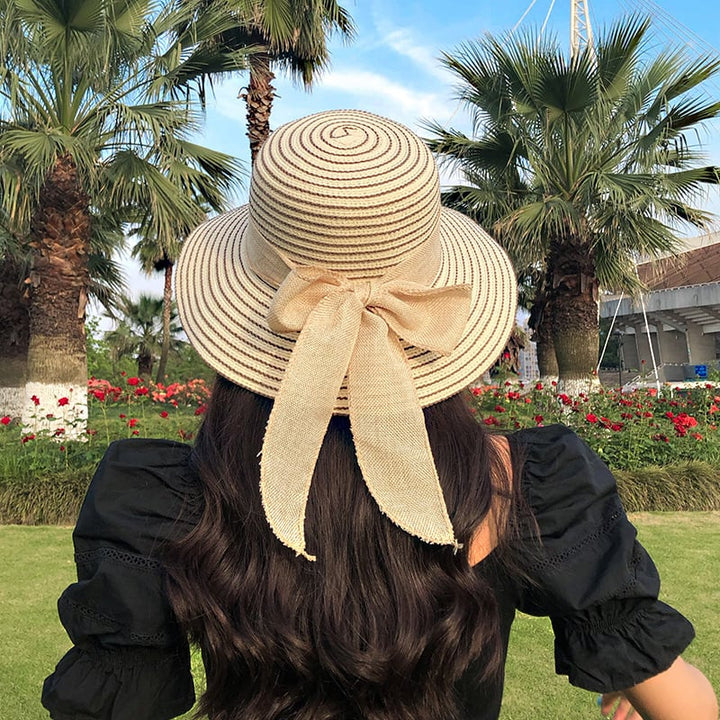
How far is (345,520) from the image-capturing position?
3.18 feet

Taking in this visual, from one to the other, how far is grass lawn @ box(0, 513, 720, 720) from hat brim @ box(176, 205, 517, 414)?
2.50m

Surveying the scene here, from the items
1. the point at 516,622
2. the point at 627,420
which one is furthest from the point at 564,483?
the point at 627,420

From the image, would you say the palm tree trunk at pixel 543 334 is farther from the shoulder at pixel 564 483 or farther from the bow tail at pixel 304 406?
the bow tail at pixel 304 406

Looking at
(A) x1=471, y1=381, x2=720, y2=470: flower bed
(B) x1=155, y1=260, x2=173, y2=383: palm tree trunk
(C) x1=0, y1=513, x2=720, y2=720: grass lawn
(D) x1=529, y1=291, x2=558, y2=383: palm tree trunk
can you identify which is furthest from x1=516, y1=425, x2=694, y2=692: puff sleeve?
(B) x1=155, y1=260, x2=173, y2=383: palm tree trunk

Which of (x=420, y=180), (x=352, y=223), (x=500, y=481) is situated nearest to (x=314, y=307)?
(x=352, y=223)

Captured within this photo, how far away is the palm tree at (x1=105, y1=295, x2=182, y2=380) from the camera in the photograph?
22.7 meters

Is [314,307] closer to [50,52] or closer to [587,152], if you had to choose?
[50,52]

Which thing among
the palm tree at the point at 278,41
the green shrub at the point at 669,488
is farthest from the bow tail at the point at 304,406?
the palm tree at the point at 278,41

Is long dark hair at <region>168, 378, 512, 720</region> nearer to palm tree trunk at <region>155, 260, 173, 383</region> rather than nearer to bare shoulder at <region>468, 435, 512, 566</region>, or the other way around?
bare shoulder at <region>468, 435, 512, 566</region>

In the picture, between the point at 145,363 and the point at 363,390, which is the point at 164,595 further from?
the point at 145,363

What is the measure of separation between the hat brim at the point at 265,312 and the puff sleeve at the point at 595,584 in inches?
7.6

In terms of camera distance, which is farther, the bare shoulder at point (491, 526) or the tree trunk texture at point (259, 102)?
the tree trunk texture at point (259, 102)

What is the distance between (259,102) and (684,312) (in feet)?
60.8

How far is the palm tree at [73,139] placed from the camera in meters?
7.58
